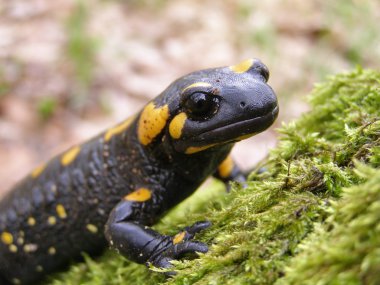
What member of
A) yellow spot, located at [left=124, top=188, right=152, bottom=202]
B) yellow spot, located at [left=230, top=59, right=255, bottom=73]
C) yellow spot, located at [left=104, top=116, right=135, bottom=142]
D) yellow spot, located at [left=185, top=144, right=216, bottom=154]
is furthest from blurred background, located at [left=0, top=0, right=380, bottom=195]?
yellow spot, located at [left=230, top=59, right=255, bottom=73]

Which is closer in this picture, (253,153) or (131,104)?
(253,153)

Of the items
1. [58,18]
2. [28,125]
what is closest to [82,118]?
[28,125]

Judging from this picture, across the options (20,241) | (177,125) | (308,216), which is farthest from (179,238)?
(20,241)

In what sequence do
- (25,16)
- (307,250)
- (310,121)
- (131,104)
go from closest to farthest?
(307,250), (310,121), (131,104), (25,16)

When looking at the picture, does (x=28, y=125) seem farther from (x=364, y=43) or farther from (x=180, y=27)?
(x=364, y=43)

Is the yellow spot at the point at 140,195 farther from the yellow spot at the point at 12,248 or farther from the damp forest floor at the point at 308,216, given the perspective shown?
the yellow spot at the point at 12,248

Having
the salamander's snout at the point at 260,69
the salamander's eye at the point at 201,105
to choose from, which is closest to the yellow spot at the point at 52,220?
the salamander's eye at the point at 201,105
